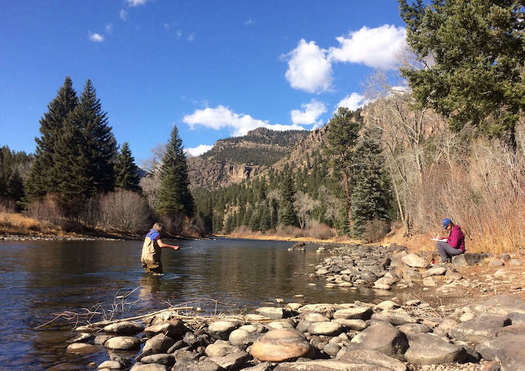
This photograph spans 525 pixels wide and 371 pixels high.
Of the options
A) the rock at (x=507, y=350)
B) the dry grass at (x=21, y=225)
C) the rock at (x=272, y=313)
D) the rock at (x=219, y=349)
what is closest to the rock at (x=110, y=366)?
the rock at (x=219, y=349)

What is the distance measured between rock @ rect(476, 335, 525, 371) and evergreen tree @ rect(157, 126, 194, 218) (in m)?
55.7

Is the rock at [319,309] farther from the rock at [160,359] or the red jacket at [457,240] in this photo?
the red jacket at [457,240]

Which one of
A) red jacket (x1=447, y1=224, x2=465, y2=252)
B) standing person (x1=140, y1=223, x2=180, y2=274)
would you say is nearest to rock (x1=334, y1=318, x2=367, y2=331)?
red jacket (x1=447, y1=224, x2=465, y2=252)

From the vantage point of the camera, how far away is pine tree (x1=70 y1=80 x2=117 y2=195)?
4375cm

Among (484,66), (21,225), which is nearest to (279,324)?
(484,66)

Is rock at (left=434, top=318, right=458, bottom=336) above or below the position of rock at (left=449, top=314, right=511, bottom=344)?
below

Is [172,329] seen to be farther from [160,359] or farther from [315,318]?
[315,318]

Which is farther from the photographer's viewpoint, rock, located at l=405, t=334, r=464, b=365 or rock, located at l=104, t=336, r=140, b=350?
rock, located at l=104, t=336, r=140, b=350

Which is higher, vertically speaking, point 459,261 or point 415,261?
point 459,261

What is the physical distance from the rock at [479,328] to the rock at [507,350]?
0.47m

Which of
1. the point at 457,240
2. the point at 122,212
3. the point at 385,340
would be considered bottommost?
the point at 385,340

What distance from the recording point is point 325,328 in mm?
5270

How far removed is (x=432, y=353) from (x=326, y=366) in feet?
4.36

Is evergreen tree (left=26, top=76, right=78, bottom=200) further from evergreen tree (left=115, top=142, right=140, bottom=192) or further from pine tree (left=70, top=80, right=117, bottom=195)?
evergreen tree (left=115, top=142, right=140, bottom=192)
